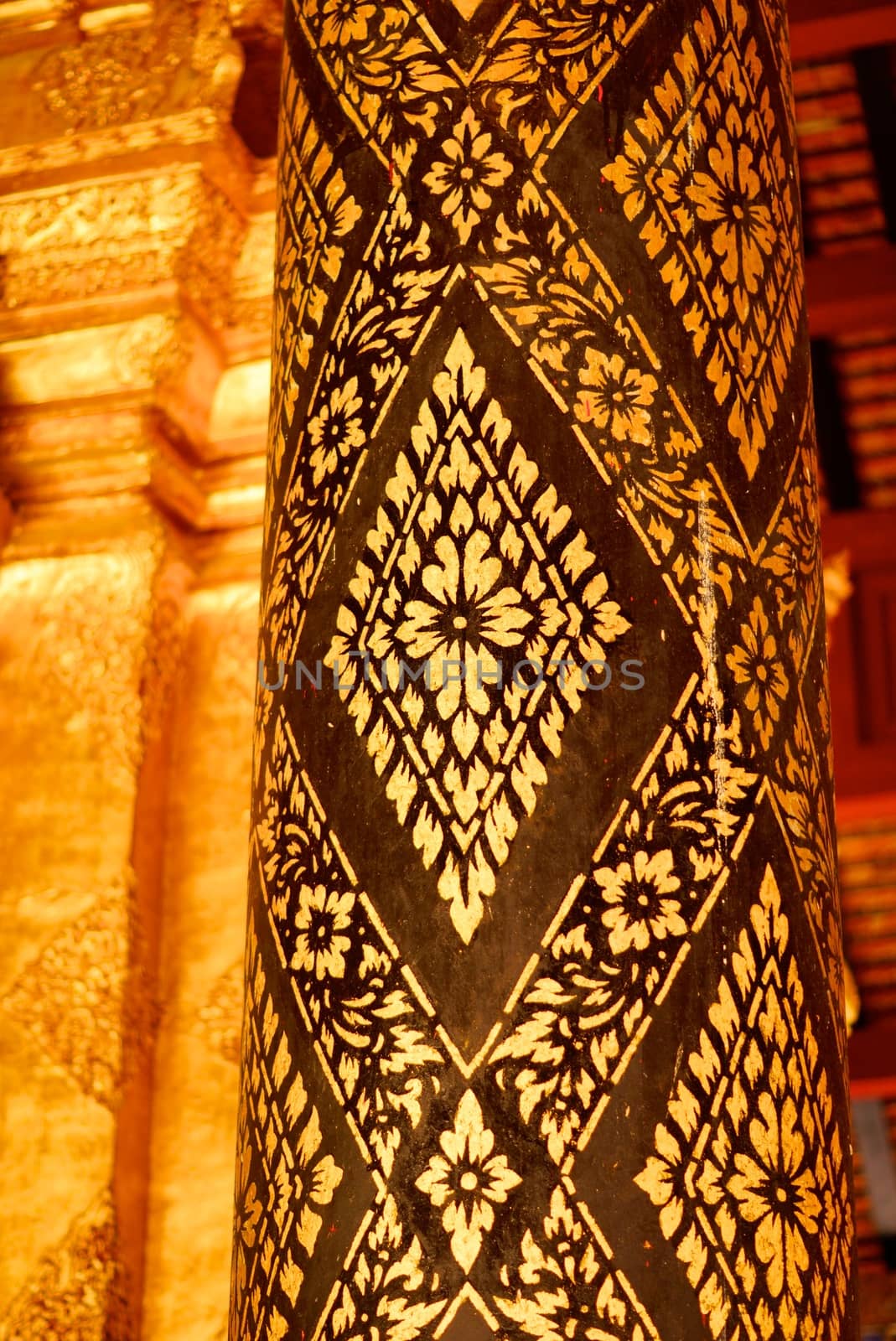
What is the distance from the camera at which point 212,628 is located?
2648 mm

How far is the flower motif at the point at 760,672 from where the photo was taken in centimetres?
98

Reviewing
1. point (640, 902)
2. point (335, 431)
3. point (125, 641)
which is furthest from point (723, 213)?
point (125, 641)

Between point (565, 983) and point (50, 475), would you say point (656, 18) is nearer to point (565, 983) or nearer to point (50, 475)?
point (565, 983)

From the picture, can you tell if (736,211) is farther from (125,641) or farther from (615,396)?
(125,641)

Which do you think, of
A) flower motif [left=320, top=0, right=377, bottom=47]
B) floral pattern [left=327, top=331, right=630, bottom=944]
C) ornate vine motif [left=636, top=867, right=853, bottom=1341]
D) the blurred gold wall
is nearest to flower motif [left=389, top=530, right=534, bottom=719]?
floral pattern [left=327, top=331, right=630, bottom=944]

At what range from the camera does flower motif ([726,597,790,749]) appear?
3.22 ft

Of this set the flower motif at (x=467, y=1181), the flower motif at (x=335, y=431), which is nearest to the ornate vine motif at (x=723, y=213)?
the flower motif at (x=335, y=431)

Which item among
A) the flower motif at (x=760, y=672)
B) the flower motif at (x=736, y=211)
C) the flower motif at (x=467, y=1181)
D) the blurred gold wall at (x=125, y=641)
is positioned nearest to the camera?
the flower motif at (x=467, y=1181)

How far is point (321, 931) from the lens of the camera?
3.17 ft

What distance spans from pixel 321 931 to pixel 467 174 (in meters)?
0.50

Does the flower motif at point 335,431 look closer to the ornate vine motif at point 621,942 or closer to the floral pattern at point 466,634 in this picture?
the floral pattern at point 466,634

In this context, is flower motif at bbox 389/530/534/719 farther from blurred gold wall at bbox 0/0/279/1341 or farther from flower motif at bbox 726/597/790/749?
blurred gold wall at bbox 0/0/279/1341

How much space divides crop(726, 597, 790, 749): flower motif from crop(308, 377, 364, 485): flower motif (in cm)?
27

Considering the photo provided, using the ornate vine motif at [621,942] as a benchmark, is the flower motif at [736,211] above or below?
above
